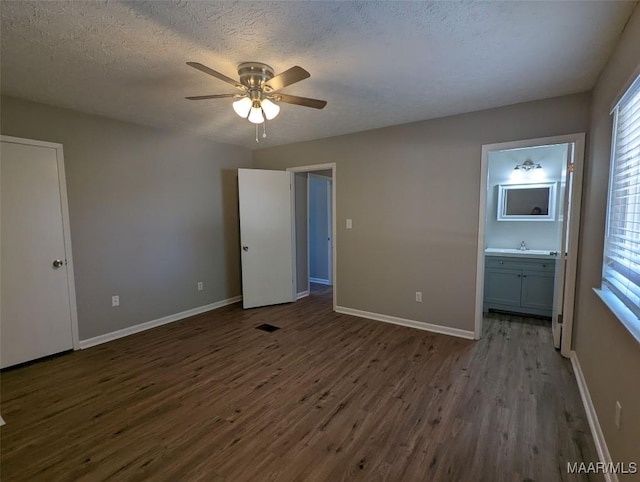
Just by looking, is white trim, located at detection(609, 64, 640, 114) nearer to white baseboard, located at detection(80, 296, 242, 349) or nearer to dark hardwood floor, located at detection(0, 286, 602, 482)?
dark hardwood floor, located at detection(0, 286, 602, 482)

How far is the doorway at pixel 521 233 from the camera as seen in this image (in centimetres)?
331

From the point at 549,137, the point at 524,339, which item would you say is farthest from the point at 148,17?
the point at 524,339

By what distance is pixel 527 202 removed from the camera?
4.14 meters

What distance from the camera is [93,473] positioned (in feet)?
5.34

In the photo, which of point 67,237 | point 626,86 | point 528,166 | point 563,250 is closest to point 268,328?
point 67,237

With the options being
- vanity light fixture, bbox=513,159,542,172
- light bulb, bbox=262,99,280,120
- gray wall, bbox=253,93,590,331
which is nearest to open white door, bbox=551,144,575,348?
gray wall, bbox=253,93,590,331

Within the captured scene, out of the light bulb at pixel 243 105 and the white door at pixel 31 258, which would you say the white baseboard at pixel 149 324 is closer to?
the white door at pixel 31 258

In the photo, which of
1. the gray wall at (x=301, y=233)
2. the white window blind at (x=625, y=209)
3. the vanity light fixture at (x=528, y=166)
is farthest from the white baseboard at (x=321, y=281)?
the white window blind at (x=625, y=209)

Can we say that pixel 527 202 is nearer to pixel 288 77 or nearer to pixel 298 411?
pixel 288 77

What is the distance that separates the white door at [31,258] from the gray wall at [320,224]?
4004 millimetres

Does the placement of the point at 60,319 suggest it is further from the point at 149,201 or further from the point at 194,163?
the point at 194,163

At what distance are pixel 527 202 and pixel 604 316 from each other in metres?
2.73

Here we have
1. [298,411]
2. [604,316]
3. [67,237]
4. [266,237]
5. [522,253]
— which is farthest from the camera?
[266,237]

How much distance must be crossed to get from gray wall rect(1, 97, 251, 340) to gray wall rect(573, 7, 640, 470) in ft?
13.7
